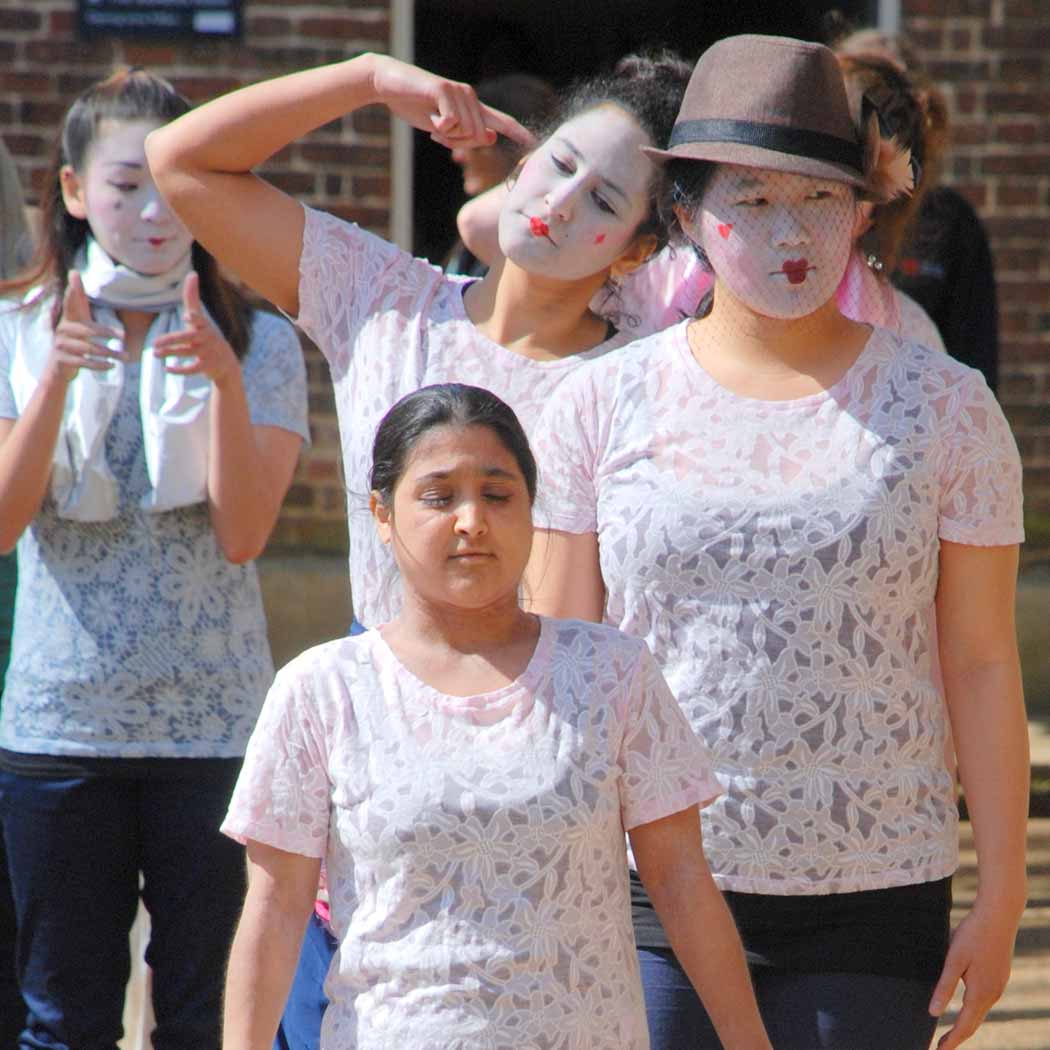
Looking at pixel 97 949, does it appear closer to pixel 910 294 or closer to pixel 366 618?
pixel 366 618

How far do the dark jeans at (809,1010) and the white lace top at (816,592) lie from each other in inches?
4.8

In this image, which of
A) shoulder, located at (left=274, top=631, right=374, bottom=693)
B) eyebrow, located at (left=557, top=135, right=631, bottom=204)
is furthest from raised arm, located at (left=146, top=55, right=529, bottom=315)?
shoulder, located at (left=274, top=631, right=374, bottom=693)

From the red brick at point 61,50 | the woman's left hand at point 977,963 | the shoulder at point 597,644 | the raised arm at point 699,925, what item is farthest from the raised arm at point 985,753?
the red brick at point 61,50

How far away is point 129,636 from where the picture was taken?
3.51 meters

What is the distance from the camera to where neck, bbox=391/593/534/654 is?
247 cm

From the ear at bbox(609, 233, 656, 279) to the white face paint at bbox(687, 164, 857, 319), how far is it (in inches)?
15.7

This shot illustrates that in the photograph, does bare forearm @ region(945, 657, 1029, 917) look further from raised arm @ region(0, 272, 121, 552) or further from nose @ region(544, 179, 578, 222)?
raised arm @ region(0, 272, 121, 552)

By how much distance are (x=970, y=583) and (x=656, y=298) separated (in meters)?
0.92

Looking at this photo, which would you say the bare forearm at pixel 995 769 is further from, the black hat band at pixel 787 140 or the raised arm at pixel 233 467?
the raised arm at pixel 233 467

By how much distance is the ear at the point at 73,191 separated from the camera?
12.1 feet

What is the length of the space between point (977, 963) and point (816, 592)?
0.51 m

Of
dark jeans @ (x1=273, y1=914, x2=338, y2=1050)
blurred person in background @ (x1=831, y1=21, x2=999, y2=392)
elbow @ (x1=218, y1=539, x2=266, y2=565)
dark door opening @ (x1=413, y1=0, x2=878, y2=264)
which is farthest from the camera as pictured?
dark door opening @ (x1=413, y1=0, x2=878, y2=264)

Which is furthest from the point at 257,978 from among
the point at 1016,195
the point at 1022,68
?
the point at 1022,68

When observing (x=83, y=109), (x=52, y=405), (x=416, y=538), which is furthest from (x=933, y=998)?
(x=83, y=109)
